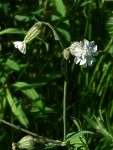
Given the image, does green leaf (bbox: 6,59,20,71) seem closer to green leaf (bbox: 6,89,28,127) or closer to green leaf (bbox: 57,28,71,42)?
green leaf (bbox: 6,89,28,127)

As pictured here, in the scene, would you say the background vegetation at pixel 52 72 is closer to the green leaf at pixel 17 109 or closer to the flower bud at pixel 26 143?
the green leaf at pixel 17 109

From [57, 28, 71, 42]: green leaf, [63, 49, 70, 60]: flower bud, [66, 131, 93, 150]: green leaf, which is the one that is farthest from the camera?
[57, 28, 71, 42]: green leaf

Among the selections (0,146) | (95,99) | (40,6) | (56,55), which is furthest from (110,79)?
(0,146)

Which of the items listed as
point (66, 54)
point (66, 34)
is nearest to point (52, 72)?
point (66, 34)

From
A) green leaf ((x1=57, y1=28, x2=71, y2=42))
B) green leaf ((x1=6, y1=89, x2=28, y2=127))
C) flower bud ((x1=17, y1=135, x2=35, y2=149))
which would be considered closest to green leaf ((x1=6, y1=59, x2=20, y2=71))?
green leaf ((x1=6, y1=89, x2=28, y2=127))

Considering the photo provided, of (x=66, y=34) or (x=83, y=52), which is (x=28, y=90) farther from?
(x=83, y=52)

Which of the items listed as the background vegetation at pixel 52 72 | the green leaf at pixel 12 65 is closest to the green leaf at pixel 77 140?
the background vegetation at pixel 52 72
